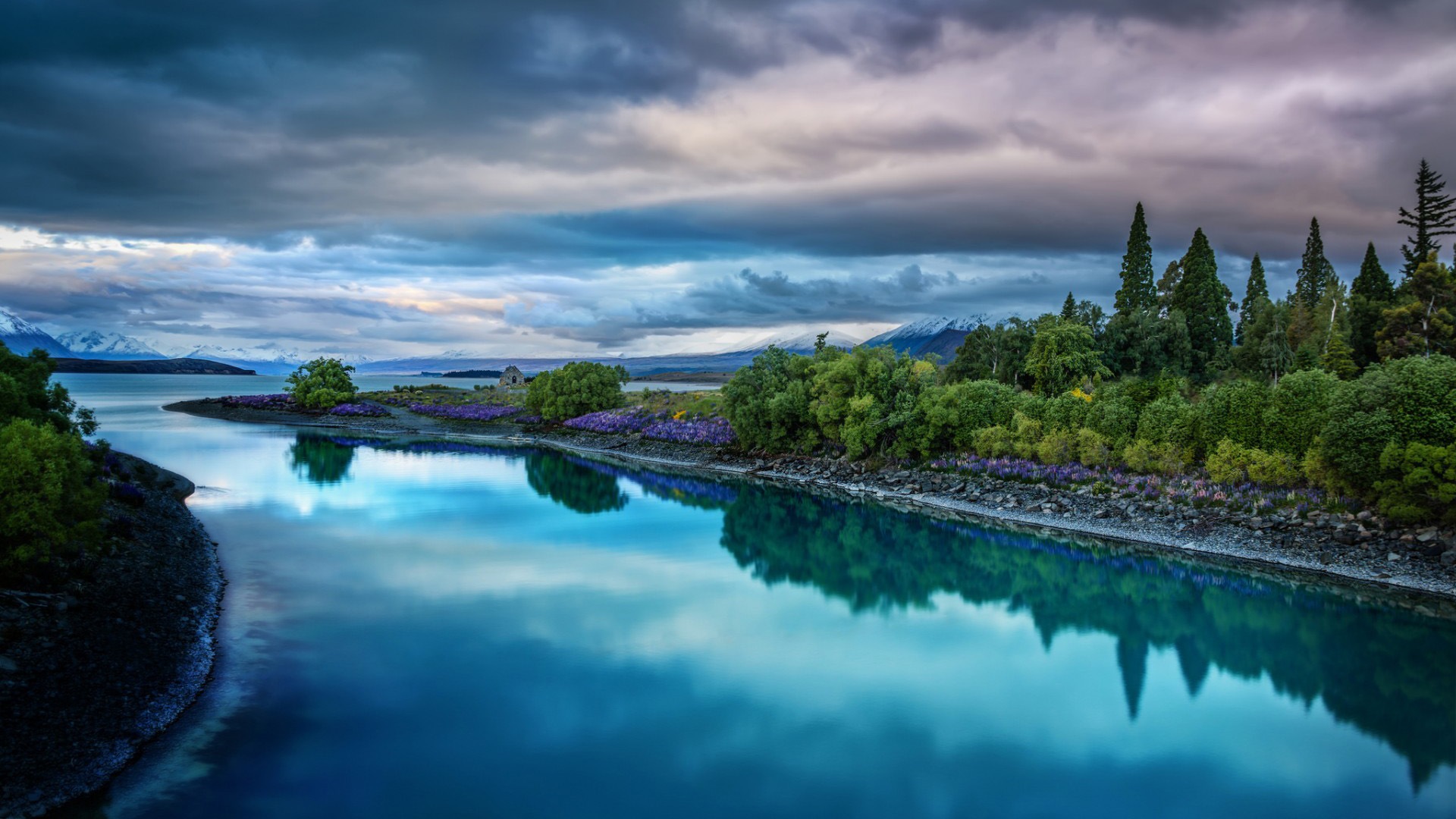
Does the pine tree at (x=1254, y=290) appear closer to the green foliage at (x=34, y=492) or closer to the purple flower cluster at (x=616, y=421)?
the purple flower cluster at (x=616, y=421)

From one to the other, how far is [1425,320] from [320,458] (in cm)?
6998

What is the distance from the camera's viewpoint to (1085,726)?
1620 cm

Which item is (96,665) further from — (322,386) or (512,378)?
(512,378)

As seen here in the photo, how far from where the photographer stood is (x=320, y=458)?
59281mm

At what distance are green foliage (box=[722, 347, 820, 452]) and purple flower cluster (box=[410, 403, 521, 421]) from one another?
38147 millimetres

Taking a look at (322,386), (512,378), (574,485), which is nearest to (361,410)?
(322,386)

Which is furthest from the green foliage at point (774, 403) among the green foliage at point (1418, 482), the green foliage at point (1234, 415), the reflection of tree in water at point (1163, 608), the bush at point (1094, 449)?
the green foliage at point (1418, 482)

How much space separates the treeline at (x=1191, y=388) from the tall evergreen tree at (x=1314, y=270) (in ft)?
0.48

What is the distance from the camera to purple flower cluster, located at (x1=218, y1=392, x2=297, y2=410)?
9900cm

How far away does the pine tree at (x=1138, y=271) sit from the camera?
64562 millimetres

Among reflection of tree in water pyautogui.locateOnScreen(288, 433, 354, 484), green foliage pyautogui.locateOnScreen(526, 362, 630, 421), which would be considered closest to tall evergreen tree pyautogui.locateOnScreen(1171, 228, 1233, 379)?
green foliage pyautogui.locateOnScreen(526, 362, 630, 421)

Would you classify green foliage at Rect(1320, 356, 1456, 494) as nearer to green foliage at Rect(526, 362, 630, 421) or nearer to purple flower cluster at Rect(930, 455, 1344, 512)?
purple flower cluster at Rect(930, 455, 1344, 512)

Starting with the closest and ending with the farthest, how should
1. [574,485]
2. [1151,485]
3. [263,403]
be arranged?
1. [1151,485]
2. [574,485]
3. [263,403]


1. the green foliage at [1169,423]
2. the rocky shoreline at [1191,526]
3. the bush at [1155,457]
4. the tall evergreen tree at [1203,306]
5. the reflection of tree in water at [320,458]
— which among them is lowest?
the reflection of tree in water at [320,458]
